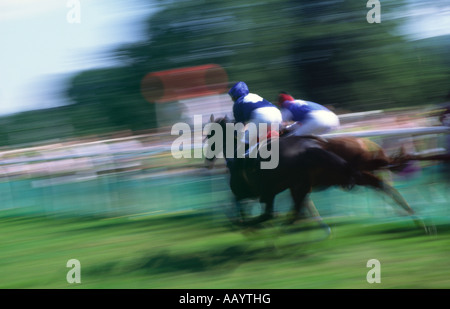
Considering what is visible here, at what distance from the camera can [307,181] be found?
13.1 feet

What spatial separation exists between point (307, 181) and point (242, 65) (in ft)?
16.0

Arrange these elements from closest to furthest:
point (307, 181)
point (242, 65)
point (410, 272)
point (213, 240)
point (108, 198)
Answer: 1. point (410, 272)
2. point (307, 181)
3. point (213, 240)
4. point (108, 198)
5. point (242, 65)

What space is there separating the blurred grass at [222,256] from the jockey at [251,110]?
84cm

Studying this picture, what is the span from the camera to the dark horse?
3.96 metres

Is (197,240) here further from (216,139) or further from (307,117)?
(307,117)

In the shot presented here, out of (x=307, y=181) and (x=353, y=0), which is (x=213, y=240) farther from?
(x=353, y=0)

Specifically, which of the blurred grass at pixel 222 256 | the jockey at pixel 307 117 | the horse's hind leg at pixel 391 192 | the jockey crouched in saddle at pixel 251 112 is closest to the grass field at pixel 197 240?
the blurred grass at pixel 222 256

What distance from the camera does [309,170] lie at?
398 centimetres

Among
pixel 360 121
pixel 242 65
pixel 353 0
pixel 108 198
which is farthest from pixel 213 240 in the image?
pixel 353 0

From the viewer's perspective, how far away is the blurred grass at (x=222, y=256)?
330 cm

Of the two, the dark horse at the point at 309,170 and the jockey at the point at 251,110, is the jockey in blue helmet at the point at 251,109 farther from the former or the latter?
the dark horse at the point at 309,170

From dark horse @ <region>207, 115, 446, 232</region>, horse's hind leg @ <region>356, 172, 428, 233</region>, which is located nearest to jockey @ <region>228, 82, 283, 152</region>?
dark horse @ <region>207, 115, 446, 232</region>

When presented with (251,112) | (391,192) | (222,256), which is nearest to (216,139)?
(251,112)

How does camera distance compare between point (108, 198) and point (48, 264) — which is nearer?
point (48, 264)
